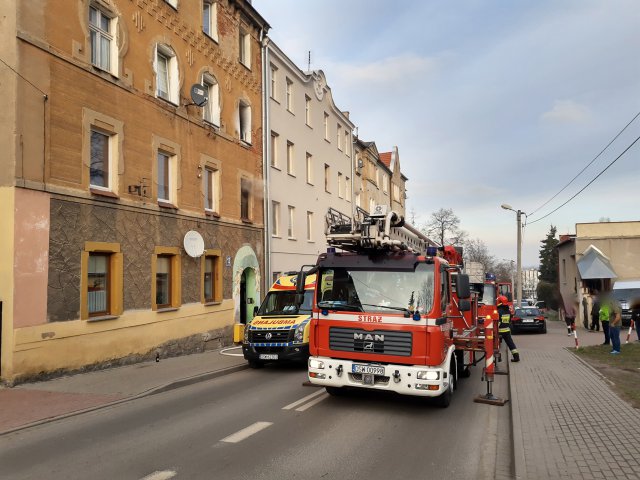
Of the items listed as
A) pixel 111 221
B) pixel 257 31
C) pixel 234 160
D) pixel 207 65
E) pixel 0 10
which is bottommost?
pixel 111 221

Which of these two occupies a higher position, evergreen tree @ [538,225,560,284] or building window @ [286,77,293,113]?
building window @ [286,77,293,113]

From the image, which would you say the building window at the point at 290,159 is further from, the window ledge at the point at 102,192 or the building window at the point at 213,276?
the window ledge at the point at 102,192

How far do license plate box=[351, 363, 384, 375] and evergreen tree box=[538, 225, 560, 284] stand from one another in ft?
235

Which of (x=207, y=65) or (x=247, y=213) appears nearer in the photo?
(x=207, y=65)

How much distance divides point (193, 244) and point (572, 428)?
11718mm

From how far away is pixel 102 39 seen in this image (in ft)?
42.0

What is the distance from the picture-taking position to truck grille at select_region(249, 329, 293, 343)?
12008 mm

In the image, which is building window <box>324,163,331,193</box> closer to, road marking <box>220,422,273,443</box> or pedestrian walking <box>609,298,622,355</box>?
pedestrian walking <box>609,298,622,355</box>

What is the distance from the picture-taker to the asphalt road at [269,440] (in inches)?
213

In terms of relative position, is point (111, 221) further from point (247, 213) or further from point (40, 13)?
point (247, 213)

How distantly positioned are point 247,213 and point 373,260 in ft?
41.0

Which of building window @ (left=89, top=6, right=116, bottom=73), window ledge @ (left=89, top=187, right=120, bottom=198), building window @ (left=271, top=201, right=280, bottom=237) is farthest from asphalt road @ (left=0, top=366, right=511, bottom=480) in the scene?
building window @ (left=271, top=201, right=280, bottom=237)

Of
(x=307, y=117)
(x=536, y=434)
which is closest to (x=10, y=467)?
(x=536, y=434)

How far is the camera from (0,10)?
10.3 m
